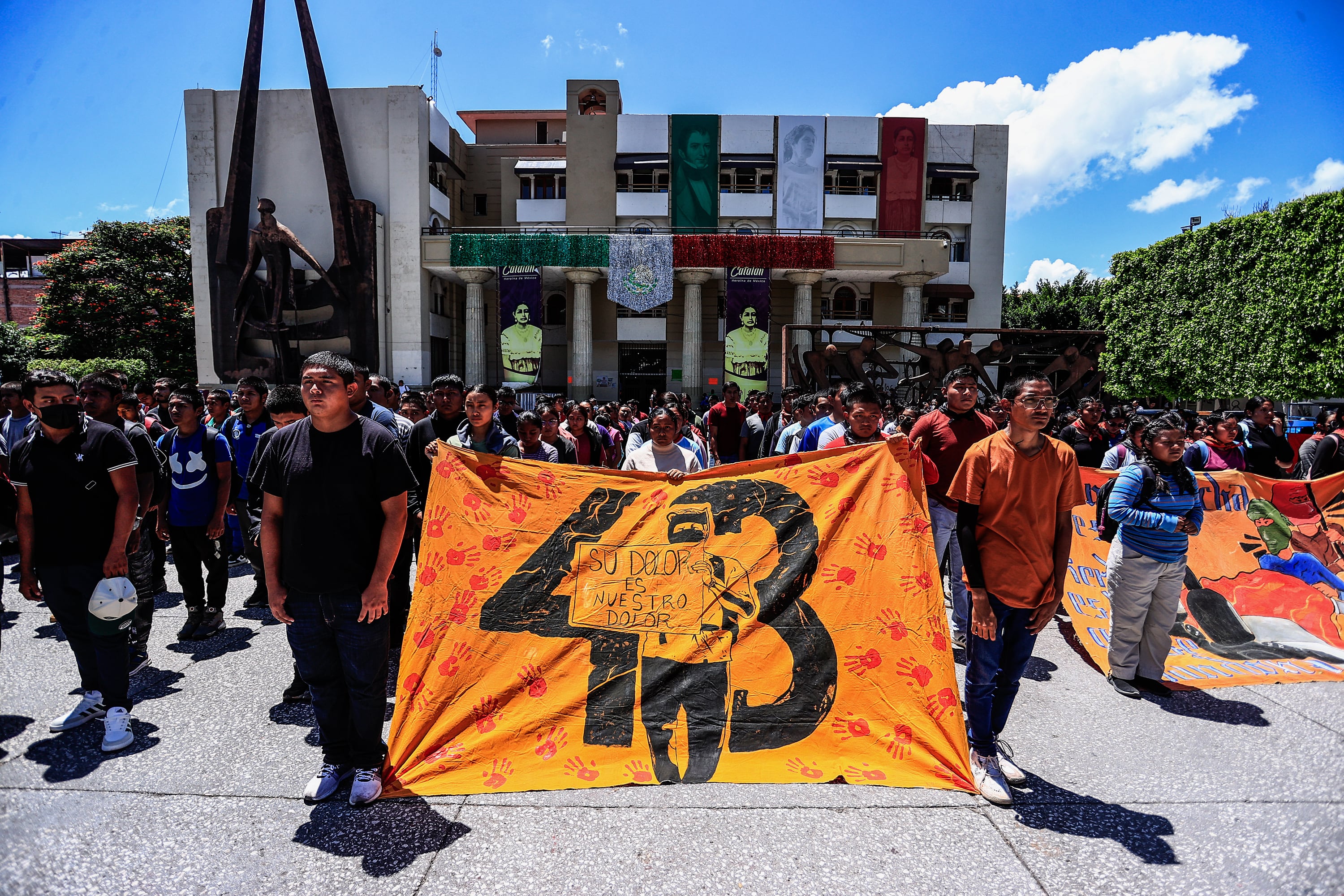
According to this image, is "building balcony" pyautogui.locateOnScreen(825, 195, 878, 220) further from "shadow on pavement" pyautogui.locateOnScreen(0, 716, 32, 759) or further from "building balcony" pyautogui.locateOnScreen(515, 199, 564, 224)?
"shadow on pavement" pyautogui.locateOnScreen(0, 716, 32, 759)

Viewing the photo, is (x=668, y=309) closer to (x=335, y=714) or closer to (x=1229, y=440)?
(x=1229, y=440)

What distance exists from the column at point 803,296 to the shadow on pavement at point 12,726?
27300 millimetres

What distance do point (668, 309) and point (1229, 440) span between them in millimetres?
27255

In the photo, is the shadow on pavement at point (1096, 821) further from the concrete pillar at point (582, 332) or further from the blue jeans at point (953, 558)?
the concrete pillar at point (582, 332)

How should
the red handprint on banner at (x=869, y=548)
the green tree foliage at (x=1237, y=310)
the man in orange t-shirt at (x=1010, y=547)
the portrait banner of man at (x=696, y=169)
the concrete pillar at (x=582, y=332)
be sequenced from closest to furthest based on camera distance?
the man in orange t-shirt at (x=1010, y=547) → the red handprint on banner at (x=869, y=548) → the green tree foliage at (x=1237, y=310) → the concrete pillar at (x=582, y=332) → the portrait banner of man at (x=696, y=169)

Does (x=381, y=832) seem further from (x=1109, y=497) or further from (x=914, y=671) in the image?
(x=1109, y=497)

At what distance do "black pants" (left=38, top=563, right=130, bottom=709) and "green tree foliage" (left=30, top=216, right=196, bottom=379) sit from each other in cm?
3452

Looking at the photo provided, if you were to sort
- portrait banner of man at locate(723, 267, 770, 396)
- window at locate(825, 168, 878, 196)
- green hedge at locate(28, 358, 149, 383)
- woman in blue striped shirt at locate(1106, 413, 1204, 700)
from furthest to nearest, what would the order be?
window at locate(825, 168, 878, 196) → portrait banner of man at locate(723, 267, 770, 396) → green hedge at locate(28, 358, 149, 383) → woman in blue striped shirt at locate(1106, 413, 1204, 700)

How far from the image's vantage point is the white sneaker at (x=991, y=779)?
9.94ft

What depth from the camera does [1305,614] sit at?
502 centimetres

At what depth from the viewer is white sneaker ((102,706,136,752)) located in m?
3.46

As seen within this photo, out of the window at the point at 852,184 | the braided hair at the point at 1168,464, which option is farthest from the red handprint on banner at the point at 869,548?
the window at the point at 852,184

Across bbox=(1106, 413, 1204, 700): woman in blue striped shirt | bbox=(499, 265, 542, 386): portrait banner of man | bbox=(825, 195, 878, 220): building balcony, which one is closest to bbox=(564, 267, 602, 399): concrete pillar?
bbox=(499, 265, 542, 386): portrait banner of man

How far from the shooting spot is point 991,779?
3.11 metres
